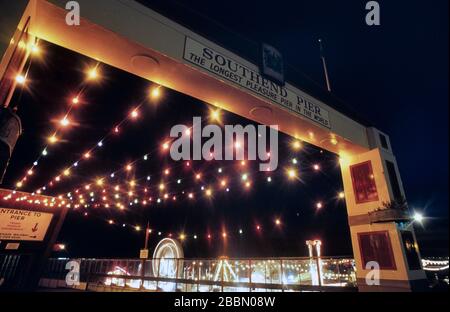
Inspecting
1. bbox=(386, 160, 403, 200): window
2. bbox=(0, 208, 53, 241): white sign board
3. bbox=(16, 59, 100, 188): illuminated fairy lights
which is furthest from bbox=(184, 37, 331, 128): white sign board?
bbox=(0, 208, 53, 241): white sign board

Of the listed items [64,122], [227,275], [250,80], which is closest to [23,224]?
[64,122]

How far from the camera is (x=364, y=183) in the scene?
6.98 meters

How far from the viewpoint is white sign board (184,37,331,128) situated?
13.8 ft

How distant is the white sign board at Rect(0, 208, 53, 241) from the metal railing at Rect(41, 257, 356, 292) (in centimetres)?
466

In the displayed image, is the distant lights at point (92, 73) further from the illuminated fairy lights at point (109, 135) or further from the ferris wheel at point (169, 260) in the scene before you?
the ferris wheel at point (169, 260)

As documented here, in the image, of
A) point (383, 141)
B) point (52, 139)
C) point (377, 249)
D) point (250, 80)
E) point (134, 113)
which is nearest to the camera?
point (250, 80)

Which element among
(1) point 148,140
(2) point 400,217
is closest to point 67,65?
(1) point 148,140

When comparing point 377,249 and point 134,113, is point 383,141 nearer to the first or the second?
point 377,249

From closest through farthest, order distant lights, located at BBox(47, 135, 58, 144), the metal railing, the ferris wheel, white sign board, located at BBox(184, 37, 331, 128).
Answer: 1. white sign board, located at BBox(184, 37, 331, 128)
2. the metal railing
3. distant lights, located at BBox(47, 135, 58, 144)
4. the ferris wheel

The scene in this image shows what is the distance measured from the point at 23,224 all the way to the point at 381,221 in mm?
16455

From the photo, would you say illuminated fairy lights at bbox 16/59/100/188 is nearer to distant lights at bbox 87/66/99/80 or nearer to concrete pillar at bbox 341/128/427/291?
distant lights at bbox 87/66/99/80

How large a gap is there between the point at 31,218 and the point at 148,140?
9.93 metres

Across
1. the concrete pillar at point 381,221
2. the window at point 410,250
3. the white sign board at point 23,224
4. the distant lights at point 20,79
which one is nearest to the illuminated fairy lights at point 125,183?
the white sign board at point 23,224
